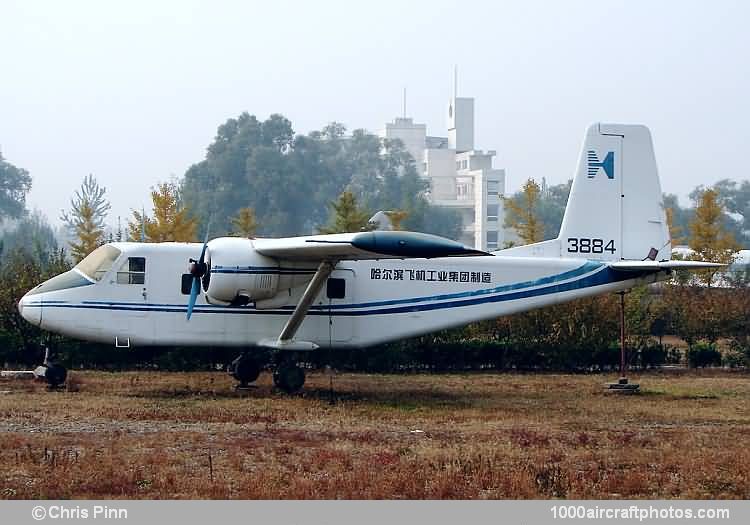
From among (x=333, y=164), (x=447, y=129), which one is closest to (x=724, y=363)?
(x=333, y=164)

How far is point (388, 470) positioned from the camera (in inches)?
472

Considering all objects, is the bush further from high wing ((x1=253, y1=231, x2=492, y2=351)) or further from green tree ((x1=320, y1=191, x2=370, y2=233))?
high wing ((x1=253, y1=231, x2=492, y2=351))

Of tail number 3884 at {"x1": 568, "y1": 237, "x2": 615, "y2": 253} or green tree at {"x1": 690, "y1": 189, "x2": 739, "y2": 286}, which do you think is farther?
green tree at {"x1": 690, "y1": 189, "x2": 739, "y2": 286}

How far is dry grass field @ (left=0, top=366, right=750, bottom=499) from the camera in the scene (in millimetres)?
11125

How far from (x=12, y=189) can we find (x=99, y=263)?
81.3m

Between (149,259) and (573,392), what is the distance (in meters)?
9.63

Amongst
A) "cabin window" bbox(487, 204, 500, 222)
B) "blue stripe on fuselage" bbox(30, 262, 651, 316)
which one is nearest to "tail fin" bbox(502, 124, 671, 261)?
"blue stripe on fuselage" bbox(30, 262, 651, 316)

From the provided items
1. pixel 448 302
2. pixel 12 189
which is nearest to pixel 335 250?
pixel 448 302

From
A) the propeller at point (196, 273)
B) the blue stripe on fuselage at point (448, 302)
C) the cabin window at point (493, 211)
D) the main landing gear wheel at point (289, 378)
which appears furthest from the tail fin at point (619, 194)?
the cabin window at point (493, 211)

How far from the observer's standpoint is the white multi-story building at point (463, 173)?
4213 inches

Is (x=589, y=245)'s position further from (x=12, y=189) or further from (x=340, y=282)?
(x=12, y=189)

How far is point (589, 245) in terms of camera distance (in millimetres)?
22141

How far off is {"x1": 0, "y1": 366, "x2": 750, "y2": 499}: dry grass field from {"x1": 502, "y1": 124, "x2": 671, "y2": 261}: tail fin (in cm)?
326
